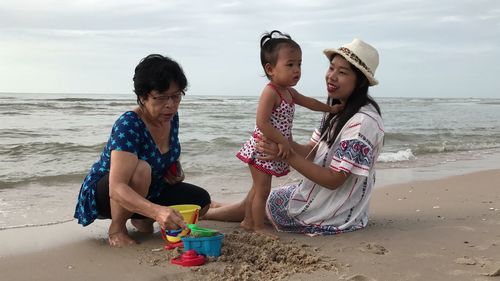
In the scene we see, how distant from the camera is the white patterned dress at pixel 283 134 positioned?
3395mm

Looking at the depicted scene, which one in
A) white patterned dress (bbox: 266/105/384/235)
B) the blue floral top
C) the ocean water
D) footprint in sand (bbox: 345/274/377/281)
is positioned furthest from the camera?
the ocean water

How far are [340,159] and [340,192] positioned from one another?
1.05 feet

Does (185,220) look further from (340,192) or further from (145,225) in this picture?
(340,192)

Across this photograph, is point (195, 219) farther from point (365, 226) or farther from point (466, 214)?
point (466, 214)

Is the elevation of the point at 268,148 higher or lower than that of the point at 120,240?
higher

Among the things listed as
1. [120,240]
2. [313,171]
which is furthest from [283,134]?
[120,240]

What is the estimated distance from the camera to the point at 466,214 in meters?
4.00

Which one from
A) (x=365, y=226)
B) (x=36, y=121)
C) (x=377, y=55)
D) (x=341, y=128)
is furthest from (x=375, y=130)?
(x=36, y=121)

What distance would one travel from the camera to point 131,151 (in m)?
2.98

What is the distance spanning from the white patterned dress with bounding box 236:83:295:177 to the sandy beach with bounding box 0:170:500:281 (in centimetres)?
44

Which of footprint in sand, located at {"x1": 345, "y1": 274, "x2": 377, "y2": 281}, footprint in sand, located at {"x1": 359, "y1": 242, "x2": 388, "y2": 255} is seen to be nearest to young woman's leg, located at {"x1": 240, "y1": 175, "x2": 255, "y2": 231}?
footprint in sand, located at {"x1": 359, "y1": 242, "x2": 388, "y2": 255}

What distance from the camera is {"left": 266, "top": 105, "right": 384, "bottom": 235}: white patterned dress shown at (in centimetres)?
312

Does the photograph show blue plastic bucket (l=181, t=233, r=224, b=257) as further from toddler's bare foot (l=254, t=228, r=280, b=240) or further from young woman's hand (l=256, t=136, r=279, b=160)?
young woman's hand (l=256, t=136, r=279, b=160)

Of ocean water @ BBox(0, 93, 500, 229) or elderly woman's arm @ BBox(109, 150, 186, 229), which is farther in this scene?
ocean water @ BBox(0, 93, 500, 229)
